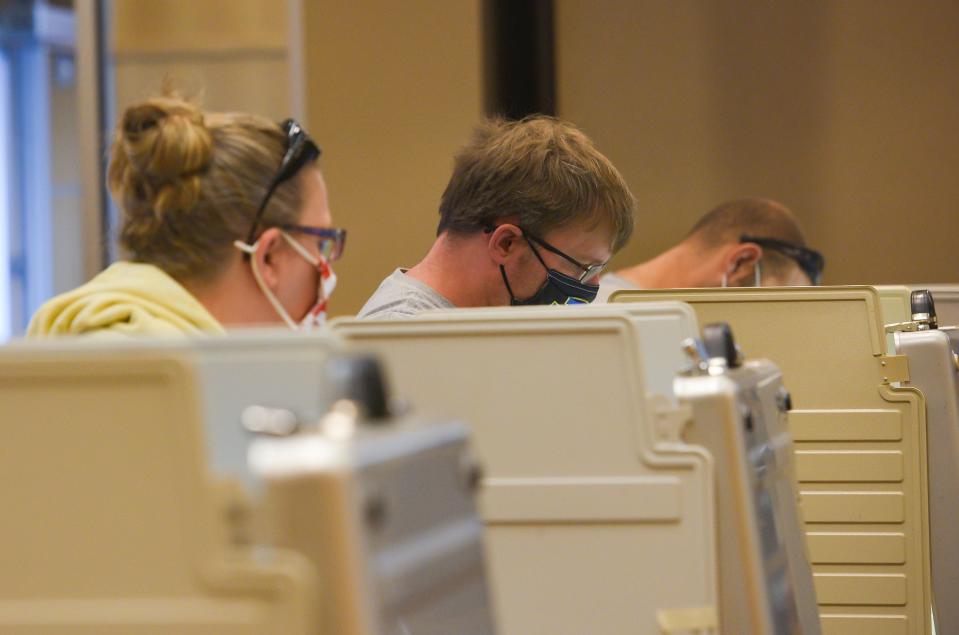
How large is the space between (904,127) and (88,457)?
12.9 ft

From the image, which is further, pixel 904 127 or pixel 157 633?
pixel 904 127

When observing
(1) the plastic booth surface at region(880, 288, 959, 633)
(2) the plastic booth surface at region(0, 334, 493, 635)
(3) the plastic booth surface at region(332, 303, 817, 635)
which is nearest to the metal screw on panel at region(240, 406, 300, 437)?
(2) the plastic booth surface at region(0, 334, 493, 635)

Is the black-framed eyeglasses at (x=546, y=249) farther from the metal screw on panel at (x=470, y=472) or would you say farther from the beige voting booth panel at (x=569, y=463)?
the metal screw on panel at (x=470, y=472)

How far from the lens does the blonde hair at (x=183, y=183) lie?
1.49 meters

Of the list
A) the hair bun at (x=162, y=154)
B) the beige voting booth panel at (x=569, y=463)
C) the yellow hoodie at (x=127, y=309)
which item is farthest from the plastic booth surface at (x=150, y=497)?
the hair bun at (x=162, y=154)

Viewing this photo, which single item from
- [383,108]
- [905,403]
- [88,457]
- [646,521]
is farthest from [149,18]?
[88,457]

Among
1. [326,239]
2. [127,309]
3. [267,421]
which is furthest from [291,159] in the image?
[267,421]

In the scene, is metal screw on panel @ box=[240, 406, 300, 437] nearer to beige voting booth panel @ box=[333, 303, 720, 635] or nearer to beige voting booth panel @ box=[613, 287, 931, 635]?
beige voting booth panel @ box=[333, 303, 720, 635]

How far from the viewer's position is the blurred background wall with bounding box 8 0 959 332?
158 inches

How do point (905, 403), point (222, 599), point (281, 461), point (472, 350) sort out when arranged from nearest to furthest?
point (281, 461) → point (222, 599) → point (472, 350) → point (905, 403)

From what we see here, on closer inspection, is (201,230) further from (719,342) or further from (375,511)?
(375,511)

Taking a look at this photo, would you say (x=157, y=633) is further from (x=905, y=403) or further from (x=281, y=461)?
(x=905, y=403)

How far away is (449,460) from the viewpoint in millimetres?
763

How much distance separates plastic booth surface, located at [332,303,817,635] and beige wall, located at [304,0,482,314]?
2689 millimetres
